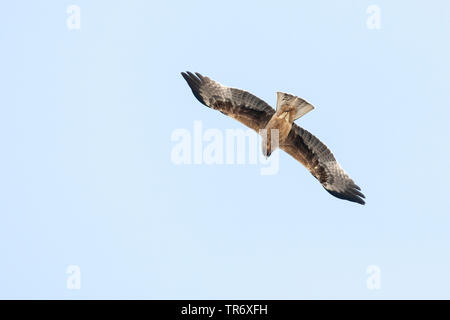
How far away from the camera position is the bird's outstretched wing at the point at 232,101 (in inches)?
611

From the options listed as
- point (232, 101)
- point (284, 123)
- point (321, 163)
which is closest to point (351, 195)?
point (321, 163)

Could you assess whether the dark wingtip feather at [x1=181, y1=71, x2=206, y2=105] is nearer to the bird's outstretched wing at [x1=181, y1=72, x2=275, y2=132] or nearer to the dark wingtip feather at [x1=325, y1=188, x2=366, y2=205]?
the bird's outstretched wing at [x1=181, y1=72, x2=275, y2=132]

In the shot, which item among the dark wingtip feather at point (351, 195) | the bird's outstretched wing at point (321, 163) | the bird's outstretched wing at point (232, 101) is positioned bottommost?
the dark wingtip feather at point (351, 195)

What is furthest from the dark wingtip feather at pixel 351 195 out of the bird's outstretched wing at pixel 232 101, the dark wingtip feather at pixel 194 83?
the dark wingtip feather at pixel 194 83

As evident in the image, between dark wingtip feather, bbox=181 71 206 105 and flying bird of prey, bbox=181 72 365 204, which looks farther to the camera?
dark wingtip feather, bbox=181 71 206 105

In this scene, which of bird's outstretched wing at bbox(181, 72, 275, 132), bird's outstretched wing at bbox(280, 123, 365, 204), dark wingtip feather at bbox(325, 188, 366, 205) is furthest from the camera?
dark wingtip feather at bbox(325, 188, 366, 205)

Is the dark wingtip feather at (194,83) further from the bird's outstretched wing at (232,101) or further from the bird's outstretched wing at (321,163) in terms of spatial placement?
the bird's outstretched wing at (321,163)

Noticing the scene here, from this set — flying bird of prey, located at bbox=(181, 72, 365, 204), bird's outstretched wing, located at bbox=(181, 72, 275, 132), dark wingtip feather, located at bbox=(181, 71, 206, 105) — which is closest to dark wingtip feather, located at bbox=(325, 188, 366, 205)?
flying bird of prey, located at bbox=(181, 72, 365, 204)

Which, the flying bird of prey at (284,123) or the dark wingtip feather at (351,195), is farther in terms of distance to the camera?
the dark wingtip feather at (351,195)

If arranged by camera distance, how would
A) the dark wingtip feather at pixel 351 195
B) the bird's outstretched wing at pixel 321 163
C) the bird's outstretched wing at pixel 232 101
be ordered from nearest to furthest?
the bird's outstretched wing at pixel 232 101 < the bird's outstretched wing at pixel 321 163 < the dark wingtip feather at pixel 351 195

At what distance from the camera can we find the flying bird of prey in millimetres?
15109
